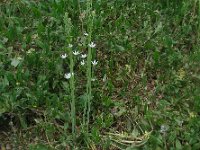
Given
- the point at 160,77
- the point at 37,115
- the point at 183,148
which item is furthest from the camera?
the point at 160,77

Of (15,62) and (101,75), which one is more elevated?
(15,62)

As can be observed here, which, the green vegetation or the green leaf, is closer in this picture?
the green vegetation

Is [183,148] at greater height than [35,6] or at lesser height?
lesser

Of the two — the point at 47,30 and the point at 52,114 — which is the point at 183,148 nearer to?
the point at 52,114

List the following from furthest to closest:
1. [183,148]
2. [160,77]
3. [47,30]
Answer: [47,30]
[160,77]
[183,148]

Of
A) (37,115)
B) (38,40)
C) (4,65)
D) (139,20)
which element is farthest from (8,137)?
(139,20)

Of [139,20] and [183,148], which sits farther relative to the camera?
[139,20]

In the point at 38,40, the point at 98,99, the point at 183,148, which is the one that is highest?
the point at 38,40

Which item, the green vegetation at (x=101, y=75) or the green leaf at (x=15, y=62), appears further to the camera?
the green leaf at (x=15, y=62)
